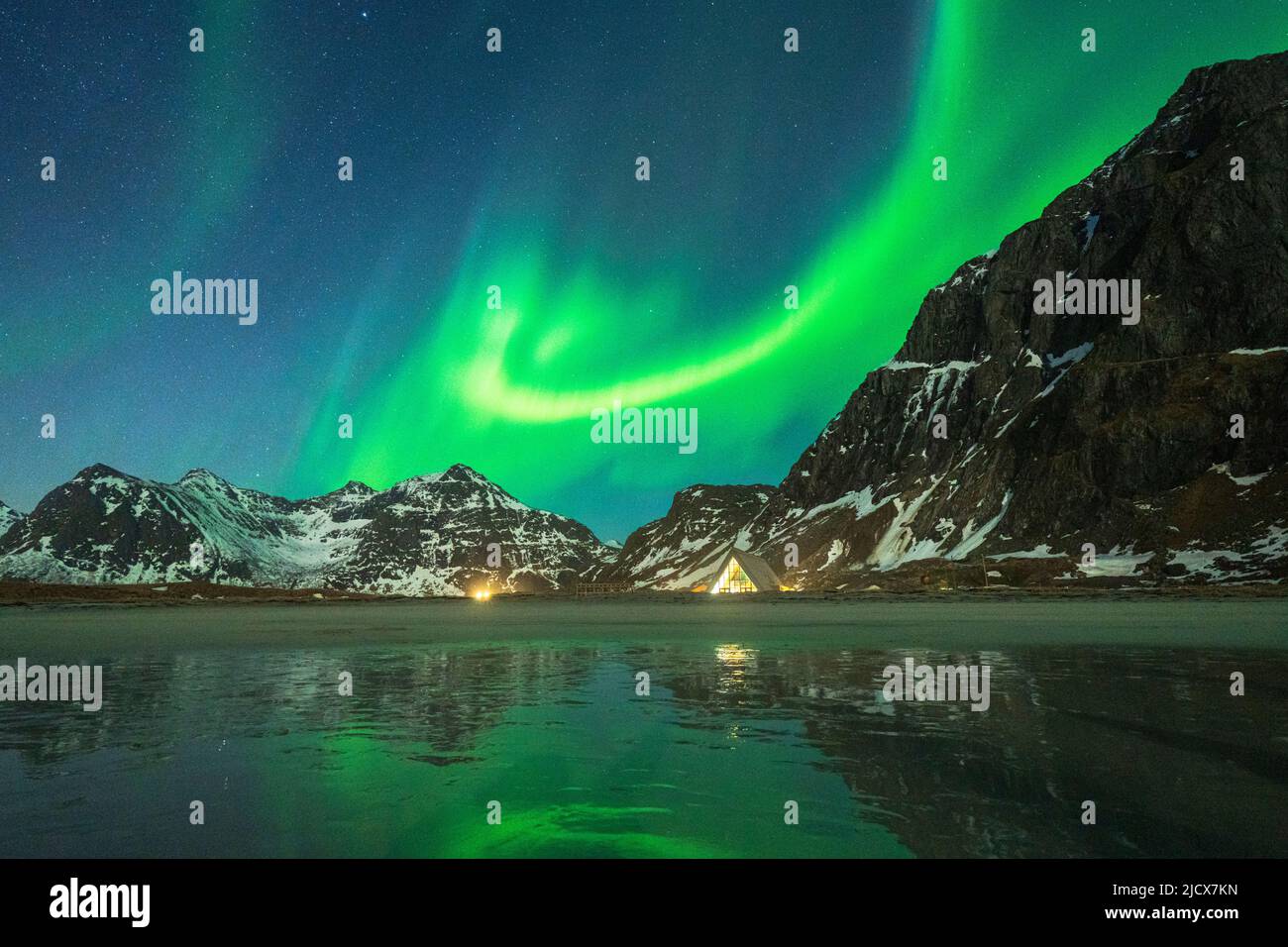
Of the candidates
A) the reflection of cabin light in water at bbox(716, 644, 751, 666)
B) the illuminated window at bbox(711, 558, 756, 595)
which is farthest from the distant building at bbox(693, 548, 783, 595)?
the reflection of cabin light in water at bbox(716, 644, 751, 666)

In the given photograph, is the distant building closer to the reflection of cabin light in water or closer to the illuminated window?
the illuminated window

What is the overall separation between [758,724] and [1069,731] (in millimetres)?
5967

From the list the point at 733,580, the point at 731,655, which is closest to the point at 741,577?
the point at 733,580

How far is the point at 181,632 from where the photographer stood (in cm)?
5519

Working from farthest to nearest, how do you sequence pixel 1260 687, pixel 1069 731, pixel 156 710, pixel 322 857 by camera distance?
pixel 1260 687 < pixel 156 710 < pixel 1069 731 < pixel 322 857

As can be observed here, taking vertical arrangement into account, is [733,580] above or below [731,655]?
below

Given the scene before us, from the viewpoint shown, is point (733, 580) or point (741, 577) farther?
point (733, 580)

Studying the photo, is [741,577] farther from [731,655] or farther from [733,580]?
[731,655]

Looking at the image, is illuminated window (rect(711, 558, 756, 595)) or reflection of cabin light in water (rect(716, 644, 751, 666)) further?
illuminated window (rect(711, 558, 756, 595))

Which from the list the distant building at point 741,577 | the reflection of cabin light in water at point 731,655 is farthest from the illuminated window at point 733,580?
the reflection of cabin light in water at point 731,655

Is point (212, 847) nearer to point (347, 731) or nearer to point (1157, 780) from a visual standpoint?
point (347, 731)

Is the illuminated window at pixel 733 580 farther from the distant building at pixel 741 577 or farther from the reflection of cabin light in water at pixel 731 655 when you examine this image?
the reflection of cabin light in water at pixel 731 655

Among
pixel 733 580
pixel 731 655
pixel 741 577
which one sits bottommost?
pixel 733 580
